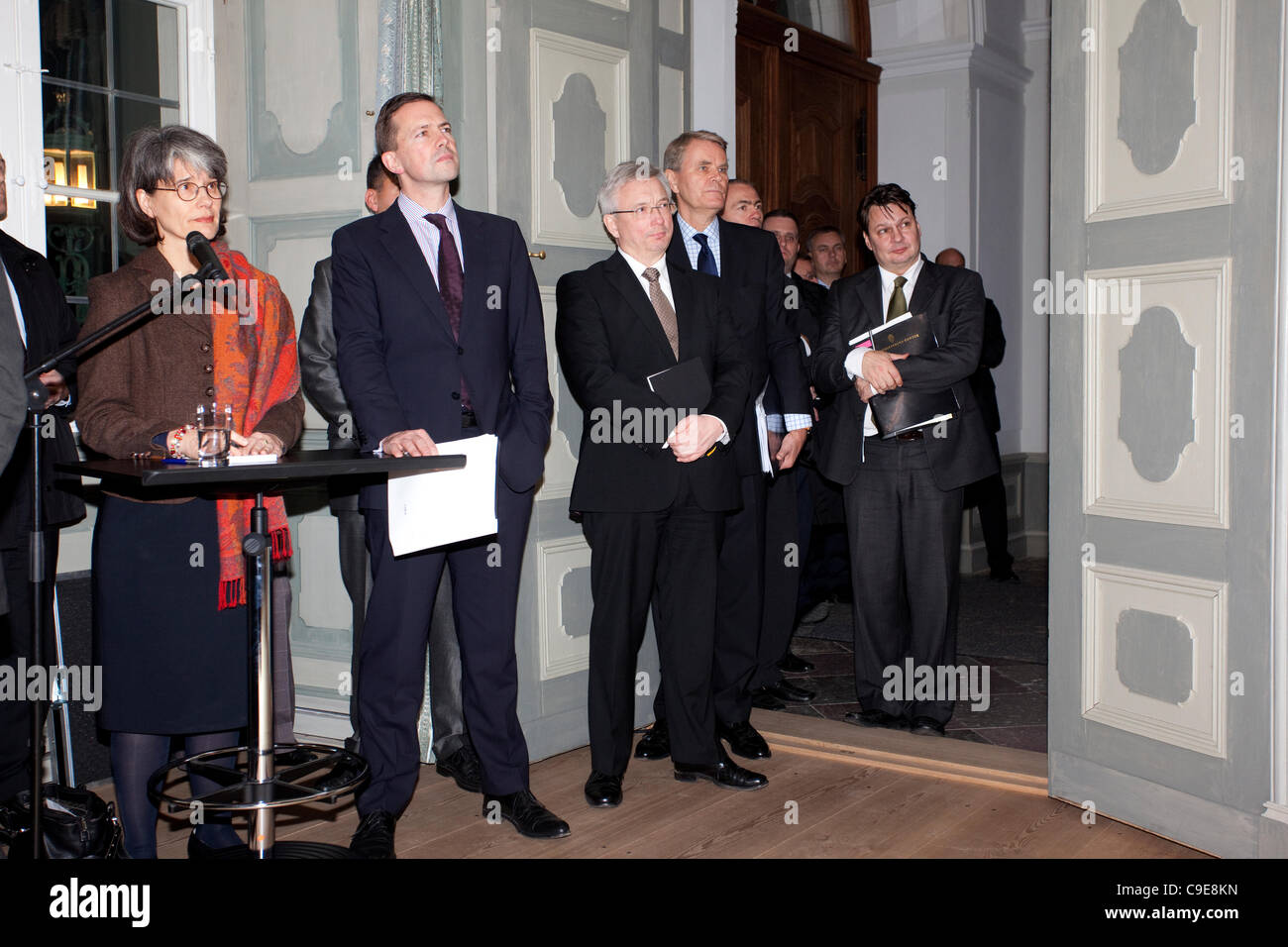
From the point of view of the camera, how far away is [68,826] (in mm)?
2428

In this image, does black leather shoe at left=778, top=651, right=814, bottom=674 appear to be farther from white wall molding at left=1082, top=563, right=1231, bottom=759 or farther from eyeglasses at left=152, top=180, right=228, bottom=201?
eyeglasses at left=152, top=180, right=228, bottom=201

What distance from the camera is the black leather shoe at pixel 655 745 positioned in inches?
143

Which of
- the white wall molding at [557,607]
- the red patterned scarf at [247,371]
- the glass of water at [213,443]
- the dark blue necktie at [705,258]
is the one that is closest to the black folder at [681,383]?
the dark blue necktie at [705,258]

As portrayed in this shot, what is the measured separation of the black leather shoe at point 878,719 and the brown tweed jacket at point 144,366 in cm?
219

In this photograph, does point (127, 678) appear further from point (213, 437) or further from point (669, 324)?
point (669, 324)

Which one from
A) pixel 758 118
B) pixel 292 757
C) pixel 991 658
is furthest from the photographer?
pixel 758 118

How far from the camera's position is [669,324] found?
10.9 feet

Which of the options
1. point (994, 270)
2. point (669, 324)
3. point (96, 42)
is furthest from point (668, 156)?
point (994, 270)

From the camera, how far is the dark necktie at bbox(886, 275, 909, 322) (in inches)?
154

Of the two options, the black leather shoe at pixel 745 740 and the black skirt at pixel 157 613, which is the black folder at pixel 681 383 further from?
the black skirt at pixel 157 613

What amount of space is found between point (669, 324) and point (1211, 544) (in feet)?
4.83

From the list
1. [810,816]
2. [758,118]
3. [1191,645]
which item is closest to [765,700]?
[810,816]

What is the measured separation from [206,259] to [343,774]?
38.9 inches

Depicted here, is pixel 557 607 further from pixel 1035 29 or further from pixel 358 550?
pixel 1035 29
